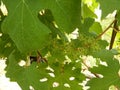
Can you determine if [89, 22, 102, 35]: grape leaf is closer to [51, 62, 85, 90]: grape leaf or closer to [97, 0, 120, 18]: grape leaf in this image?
[51, 62, 85, 90]: grape leaf

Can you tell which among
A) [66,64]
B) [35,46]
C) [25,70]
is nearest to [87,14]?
[66,64]

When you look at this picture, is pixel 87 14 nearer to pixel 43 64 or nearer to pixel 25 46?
pixel 43 64

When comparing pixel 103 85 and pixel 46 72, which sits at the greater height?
pixel 46 72

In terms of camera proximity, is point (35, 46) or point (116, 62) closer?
point (35, 46)

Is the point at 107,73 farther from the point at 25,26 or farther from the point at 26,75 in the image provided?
the point at 25,26

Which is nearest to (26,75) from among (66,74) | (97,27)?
(66,74)

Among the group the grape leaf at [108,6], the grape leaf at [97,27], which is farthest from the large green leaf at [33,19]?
the grape leaf at [97,27]
